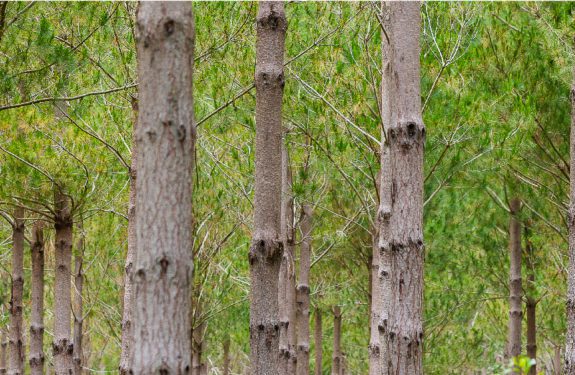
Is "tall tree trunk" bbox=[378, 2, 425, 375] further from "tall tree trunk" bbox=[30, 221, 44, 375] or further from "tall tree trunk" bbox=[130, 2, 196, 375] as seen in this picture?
"tall tree trunk" bbox=[30, 221, 44, 375]

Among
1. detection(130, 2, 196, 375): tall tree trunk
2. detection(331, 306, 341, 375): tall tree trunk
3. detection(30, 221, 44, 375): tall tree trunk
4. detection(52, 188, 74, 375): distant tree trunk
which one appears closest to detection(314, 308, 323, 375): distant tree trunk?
detection(331, 306, 341, 375): tall tree trunk

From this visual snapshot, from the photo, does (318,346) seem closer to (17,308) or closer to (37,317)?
(17,308)

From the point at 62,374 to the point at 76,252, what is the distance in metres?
5.19

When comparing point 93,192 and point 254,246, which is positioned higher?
point 93,192

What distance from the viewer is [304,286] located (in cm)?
1263

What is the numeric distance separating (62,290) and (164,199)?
784 cm

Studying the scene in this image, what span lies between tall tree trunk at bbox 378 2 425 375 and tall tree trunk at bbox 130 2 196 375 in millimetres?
2202

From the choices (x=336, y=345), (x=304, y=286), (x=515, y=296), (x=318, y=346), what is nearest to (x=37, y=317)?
(x=304, y=286)

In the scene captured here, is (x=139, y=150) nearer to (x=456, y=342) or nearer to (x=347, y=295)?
(x=347, y=295)

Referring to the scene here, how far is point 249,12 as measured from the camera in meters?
8.38

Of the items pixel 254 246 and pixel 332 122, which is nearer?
pixel 254 246

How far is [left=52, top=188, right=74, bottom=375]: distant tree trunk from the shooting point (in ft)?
33.4

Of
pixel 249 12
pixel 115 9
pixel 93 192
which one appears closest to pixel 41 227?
pixel 93 192

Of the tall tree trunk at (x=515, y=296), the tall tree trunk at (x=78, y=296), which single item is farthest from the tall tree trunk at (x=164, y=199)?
the tall tree trunk at (x=78, y=296)
